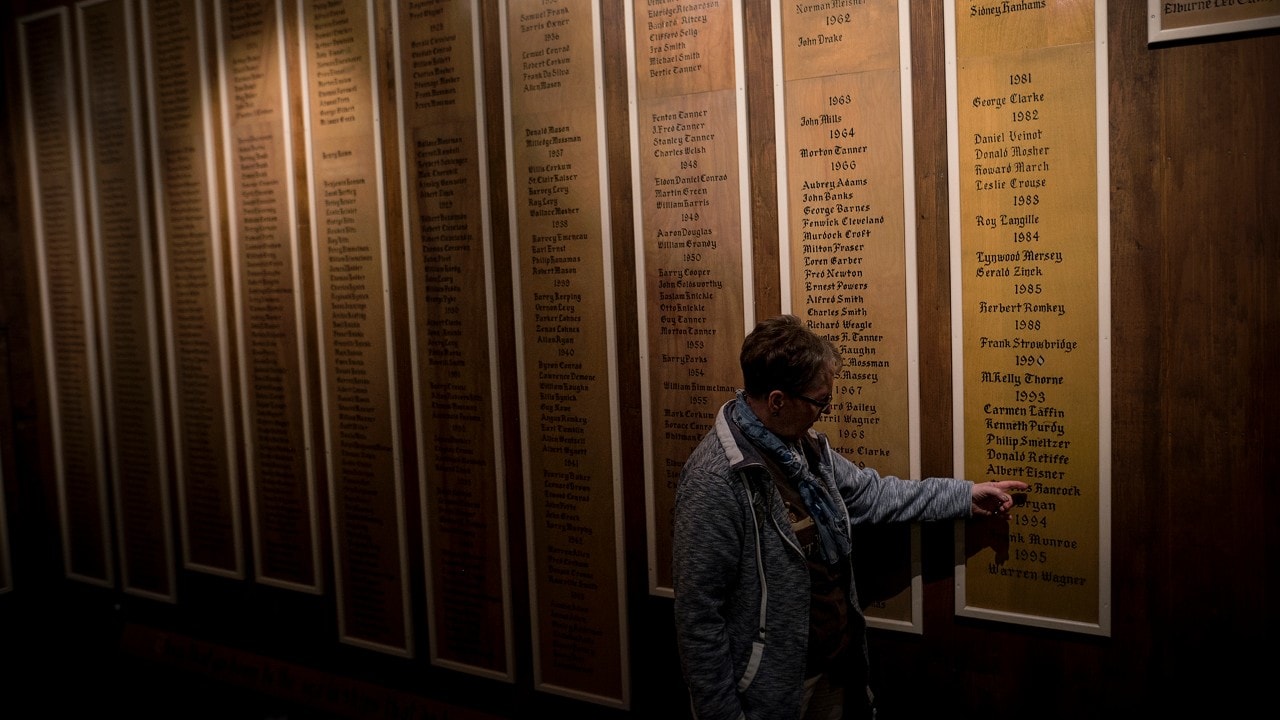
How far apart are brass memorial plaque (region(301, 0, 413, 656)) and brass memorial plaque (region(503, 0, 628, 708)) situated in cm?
A: 59

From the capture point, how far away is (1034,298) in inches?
83.2

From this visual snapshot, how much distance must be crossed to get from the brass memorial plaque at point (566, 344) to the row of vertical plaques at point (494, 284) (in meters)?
0.01

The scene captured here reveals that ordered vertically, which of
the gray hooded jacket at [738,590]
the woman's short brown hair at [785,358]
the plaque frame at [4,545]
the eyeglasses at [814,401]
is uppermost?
the woman's short brown hair at [785,358]

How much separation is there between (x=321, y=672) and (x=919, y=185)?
109 inches

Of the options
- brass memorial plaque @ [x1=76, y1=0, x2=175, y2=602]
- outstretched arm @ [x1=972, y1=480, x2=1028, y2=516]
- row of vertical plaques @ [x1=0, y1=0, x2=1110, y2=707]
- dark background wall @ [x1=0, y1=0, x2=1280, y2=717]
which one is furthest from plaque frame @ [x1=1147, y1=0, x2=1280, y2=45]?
brass memorial plaque @ [x1=76, y1=0, x2=175, y2=602]

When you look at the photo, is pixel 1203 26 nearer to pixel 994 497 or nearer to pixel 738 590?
pixel 994 497

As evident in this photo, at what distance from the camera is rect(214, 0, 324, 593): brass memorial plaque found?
3.20 metres

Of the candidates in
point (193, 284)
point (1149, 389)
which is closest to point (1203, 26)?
point (1149, 389)

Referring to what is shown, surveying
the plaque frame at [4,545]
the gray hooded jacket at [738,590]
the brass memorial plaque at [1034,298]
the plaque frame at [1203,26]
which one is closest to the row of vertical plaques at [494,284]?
the brass memorial plaque at [1034,298]

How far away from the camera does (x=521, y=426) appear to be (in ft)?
9.22

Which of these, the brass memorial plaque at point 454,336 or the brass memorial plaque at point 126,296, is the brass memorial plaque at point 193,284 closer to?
the brass memorial plaque at point 126,296

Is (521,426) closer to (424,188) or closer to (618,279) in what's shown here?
(618,279)

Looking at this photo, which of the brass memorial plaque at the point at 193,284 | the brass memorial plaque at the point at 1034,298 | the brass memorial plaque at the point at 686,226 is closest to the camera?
the brass memorial plaque at the point at 1034,298

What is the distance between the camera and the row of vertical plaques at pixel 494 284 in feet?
7.02
